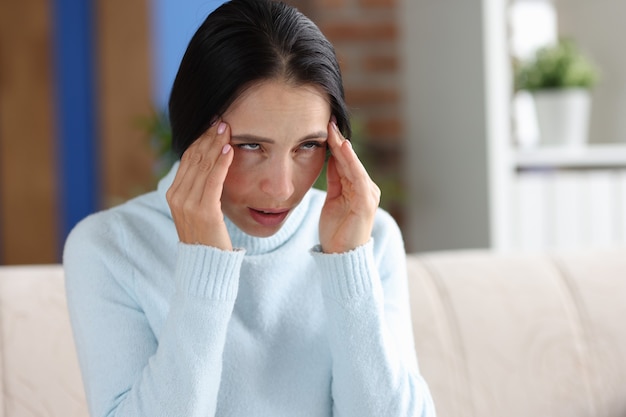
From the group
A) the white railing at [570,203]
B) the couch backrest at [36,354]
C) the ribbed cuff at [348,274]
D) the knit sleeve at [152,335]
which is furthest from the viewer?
the white railing at [570,203]

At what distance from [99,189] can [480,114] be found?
184cm

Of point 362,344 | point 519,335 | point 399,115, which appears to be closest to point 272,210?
point 362,344

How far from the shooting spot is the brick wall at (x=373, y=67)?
3.78m

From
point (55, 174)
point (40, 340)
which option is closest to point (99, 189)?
point (55, 174)

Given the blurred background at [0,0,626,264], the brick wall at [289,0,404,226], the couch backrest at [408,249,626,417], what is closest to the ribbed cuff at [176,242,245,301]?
the couch backrest at [408,249,626,417]

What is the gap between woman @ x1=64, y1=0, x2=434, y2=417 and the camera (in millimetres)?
1252

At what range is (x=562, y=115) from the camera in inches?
123

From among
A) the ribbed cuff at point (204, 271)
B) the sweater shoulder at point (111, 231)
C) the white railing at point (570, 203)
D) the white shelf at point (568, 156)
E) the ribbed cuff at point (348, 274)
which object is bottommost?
the white railing at point (570, 203)

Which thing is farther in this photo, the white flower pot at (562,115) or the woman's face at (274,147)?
the white flower pot at (562,115)

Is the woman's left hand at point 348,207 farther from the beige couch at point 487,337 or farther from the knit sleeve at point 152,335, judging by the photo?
the beige couch at point 487,337

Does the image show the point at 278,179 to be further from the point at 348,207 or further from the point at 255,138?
the point at 348,207

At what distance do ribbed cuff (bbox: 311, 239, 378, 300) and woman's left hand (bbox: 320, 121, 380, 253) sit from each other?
2cm

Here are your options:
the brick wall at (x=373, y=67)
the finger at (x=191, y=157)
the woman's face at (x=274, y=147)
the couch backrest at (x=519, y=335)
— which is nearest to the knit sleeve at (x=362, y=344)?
the woman's face at (x=274, y=147)

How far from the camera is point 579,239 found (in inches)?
123
